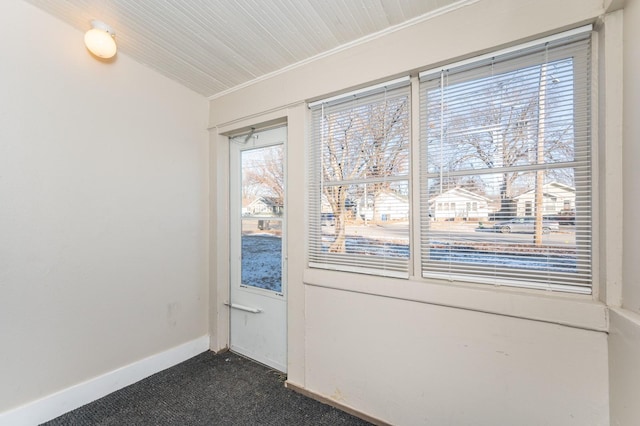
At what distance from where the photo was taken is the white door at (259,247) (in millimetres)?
2340

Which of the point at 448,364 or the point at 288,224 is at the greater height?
the point at 288,224

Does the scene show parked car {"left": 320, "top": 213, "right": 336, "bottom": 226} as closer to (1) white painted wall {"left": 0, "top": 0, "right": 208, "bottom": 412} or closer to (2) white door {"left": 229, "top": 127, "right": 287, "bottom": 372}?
(2) white door {"left": 229, "top": 127, "right": 287, "bottom": 372}

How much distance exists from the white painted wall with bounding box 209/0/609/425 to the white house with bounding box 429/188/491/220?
15.7 inches

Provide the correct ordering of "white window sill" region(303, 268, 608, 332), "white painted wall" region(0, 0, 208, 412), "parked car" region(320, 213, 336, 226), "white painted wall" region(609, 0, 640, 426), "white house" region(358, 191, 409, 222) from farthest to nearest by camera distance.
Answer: "parked car" region(320, 213, 336, 226) → "white house" region(358, 191, 409, 222) → "white painted wall" region(0, 0, 208, 412) → "white window sill" region(303, 268, 608, 332) → "white painted wall" region(609, 0, 640, 426)

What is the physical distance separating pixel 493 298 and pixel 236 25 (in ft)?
7.11

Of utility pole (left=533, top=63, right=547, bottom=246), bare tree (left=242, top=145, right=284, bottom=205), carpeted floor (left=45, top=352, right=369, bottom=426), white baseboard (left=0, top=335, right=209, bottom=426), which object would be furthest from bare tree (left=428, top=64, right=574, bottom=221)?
white baseboard (left=0, top=335, right=209, bottom=426)

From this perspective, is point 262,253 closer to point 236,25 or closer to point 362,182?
point 362,182

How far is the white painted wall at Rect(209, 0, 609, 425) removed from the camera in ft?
4.09

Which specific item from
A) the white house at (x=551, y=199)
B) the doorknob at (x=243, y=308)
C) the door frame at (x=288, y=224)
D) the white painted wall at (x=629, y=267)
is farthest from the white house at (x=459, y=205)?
the doorknob at (x=243, y=308)

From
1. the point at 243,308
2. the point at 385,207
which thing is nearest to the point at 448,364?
the point at 385,207

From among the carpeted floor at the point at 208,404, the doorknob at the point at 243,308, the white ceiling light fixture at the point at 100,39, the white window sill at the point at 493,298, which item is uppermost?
the white ceiling light fixture at the point at 100,39

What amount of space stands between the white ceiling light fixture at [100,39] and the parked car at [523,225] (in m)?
2.59

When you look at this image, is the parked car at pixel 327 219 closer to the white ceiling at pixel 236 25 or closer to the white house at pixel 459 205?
the white house at pixel 459 205

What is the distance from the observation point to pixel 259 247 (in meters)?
2.48
